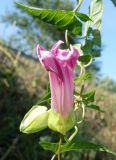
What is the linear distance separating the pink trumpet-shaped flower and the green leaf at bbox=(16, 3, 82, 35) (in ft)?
0.31

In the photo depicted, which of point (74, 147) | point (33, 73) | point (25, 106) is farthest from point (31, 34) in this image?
point (74, 147)

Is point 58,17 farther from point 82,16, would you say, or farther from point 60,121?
point 60,121

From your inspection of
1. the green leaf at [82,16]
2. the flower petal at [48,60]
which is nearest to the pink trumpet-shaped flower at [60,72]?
the flower petal at [48,60]

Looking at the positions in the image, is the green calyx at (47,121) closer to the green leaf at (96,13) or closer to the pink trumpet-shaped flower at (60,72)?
the pink trumpet-shaped flower at (60,72)

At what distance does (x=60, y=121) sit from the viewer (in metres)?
0.68

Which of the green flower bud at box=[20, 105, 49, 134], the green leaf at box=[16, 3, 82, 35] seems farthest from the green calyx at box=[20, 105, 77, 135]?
the green leaf at box=[16, 3, 82, 35]

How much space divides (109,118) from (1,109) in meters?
3.73

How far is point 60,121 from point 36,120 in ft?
0.12

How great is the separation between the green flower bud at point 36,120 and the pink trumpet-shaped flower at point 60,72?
2cm

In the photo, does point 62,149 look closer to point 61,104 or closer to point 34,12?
point 61,104

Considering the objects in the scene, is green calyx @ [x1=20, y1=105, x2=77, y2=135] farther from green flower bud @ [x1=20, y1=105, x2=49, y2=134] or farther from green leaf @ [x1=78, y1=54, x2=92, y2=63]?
green leaf @ [x1=78, y1=54, x2=92, y2=63]

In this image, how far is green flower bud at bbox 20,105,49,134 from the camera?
27.2 inches

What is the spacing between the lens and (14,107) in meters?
3.96

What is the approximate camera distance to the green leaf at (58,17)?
0.69m
